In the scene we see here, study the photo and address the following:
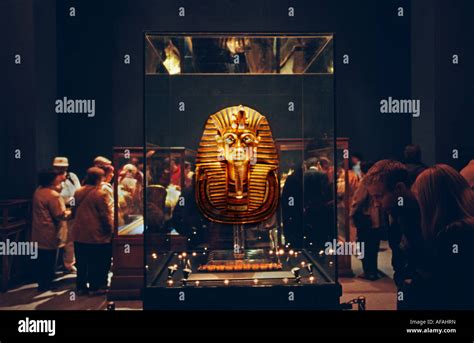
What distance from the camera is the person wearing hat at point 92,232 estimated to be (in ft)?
15.4

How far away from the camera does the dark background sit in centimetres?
502

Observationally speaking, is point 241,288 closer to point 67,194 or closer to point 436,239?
point 436,239

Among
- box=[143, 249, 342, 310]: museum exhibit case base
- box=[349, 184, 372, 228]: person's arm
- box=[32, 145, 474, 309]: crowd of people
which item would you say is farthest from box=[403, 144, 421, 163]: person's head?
box=[143, 249, 342, 310]: museum exhibit case base

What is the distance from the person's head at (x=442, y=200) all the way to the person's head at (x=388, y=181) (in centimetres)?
27

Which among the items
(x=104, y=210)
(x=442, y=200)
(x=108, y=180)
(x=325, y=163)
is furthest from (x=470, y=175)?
(x=108, y=180)

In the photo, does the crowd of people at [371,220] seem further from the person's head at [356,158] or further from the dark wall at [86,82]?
the dark wall at [86,82]

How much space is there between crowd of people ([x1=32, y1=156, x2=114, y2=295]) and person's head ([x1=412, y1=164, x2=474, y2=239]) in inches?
112

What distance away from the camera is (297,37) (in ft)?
12.5

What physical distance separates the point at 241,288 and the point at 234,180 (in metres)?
0.84

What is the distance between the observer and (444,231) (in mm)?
2852

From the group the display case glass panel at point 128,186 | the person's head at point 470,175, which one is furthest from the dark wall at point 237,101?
the person's head at point 470,175

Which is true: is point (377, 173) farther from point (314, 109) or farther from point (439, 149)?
point (439, 149)

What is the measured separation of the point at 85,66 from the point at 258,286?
→ 426 centimetres

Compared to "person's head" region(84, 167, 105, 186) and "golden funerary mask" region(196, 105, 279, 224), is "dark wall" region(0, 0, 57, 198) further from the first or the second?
"golden funerary mask" region(196, 105, 279, 224)
